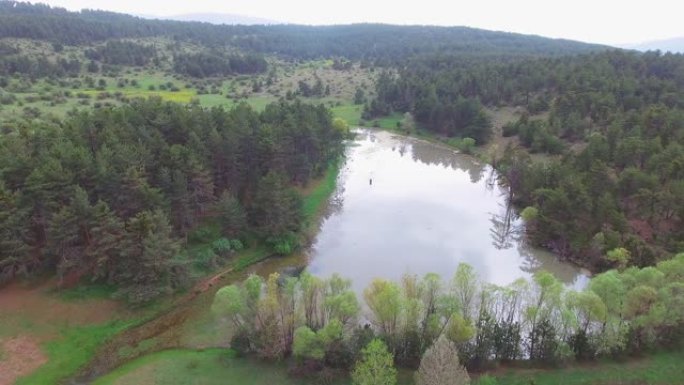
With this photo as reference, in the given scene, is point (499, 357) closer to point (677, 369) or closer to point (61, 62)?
point (677, 369)

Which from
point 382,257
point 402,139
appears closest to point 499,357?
point 382,257

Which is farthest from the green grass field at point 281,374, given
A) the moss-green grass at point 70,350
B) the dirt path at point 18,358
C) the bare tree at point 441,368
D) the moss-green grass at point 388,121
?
the moss-green grass at point 388,121

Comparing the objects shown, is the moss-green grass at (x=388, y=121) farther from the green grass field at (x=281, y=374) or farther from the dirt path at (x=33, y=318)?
the green grass field at (x=281, y=374)

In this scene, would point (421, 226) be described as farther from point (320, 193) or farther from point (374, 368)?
point (374, 368)

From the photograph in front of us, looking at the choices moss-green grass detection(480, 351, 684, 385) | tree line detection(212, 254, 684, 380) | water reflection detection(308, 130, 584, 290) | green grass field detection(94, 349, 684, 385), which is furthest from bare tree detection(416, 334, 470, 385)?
water reflection detection(308, 130, 584, 290)

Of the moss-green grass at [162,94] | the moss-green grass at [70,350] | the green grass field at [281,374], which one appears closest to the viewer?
the green grass field at [281,374]

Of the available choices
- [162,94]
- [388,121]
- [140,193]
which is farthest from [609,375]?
[162,94]
